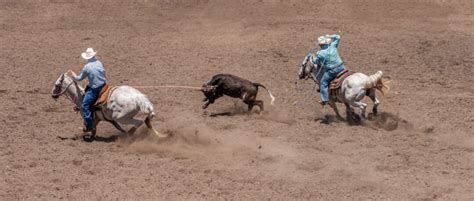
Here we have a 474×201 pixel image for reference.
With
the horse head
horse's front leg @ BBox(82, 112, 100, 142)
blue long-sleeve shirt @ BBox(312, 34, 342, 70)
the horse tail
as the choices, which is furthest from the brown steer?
the horse head

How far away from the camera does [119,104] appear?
11172mm

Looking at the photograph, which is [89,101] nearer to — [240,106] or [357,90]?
[240,106]

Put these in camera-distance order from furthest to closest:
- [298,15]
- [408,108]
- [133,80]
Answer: [298,15] → [133,80] → [408,108]

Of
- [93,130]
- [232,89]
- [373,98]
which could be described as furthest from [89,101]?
[373,98]

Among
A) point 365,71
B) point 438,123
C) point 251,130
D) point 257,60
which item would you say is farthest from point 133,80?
point 438,123

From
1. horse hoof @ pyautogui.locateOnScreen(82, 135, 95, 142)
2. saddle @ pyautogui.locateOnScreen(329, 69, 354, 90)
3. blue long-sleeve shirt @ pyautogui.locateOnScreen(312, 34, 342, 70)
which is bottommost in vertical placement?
horse hoof @ pyautogui.locateOnScreen(82, 135, 95, 142)

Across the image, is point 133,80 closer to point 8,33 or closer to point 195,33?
point 195,33

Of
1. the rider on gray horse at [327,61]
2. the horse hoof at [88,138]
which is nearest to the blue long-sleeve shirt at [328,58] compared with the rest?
the rider on gray horse at [327,61]

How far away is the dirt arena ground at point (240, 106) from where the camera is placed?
32.3 ft

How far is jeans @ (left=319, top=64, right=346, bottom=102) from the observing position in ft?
41.0

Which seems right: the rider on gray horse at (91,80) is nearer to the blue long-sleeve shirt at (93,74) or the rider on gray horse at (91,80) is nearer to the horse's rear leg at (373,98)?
the blue long-sleeve shirt at (93,74)

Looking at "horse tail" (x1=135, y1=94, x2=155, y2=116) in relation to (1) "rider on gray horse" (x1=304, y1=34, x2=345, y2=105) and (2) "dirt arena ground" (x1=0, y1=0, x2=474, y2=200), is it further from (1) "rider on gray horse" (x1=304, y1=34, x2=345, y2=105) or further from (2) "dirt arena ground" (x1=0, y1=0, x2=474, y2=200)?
(1) "rider on gray horse" (x1=304, y1=34, x2=345, y2=105)

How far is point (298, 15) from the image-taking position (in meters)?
20.0

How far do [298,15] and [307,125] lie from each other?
7.95 m
